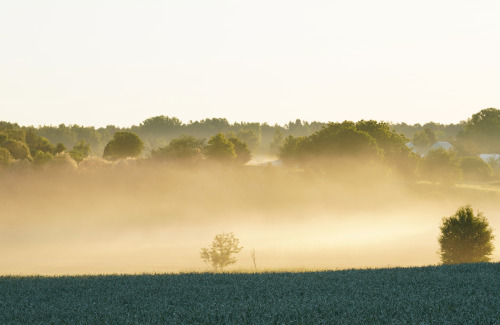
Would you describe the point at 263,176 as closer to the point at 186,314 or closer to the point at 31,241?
the point at 31,241

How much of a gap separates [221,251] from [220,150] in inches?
1695

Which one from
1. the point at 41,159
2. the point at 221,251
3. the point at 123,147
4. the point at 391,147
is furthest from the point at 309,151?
the point at 221,251

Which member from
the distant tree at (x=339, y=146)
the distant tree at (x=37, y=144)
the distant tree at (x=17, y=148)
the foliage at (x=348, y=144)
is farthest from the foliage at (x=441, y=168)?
the distant tree at (x=17, y=148)

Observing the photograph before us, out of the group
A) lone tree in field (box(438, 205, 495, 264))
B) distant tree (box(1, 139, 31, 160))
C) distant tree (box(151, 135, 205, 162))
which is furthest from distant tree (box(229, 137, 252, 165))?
lone tree in field (box(438, 205, 495, 264))

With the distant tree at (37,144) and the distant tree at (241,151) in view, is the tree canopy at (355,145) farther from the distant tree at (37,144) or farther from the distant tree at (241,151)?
the distant tree at (37,144)

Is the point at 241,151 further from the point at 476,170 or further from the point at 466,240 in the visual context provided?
the point at 466,240

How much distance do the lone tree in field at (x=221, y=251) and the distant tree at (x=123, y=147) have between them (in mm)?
47287

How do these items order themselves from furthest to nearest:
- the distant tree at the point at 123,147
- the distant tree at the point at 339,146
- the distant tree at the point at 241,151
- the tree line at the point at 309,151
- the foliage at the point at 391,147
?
the distant tree at the point at 241,151 < the foliage at the point at 391,147 < the distant tree at the point at 123,147 < the distant tree at the point at 339,146 < the tree line at the point at 309,151

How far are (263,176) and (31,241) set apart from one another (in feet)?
128

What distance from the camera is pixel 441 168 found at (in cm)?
10431

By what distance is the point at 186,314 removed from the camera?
14211 mm

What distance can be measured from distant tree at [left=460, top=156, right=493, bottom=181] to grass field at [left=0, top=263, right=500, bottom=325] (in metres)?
111

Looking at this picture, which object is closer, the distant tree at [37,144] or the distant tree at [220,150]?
the distant tree at [37,144]

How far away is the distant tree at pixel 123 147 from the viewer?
90312 mm
